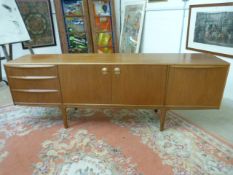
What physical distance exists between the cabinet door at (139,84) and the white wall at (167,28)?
1.12 m

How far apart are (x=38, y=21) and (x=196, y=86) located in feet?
9.83

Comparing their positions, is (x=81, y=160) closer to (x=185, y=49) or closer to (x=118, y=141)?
(x=118, y=141)

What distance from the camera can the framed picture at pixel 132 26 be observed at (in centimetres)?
356

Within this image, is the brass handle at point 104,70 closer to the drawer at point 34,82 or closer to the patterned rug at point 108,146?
the drawer at point 34,82

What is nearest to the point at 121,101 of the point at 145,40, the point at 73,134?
the point at 73,134

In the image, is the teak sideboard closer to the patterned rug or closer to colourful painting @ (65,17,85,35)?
the patterned rug

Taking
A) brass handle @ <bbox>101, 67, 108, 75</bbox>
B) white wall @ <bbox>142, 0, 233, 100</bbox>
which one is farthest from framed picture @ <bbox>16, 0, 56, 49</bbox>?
brass handle @ <bbox>101, 67, 108, 75</bbox>

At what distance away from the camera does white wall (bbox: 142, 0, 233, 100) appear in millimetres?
2724

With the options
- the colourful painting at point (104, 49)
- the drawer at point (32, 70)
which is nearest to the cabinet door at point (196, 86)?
the drawer at point (32, 70)

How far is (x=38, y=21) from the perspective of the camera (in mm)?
3543

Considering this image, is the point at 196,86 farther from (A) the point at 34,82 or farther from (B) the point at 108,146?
(A) the point at 34,82

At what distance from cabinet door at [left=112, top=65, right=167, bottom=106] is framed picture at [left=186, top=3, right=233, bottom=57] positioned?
3.51ft

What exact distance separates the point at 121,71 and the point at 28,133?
3.60 ft

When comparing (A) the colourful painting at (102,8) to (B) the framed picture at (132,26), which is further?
(A) the colourful painting at (102,8)
